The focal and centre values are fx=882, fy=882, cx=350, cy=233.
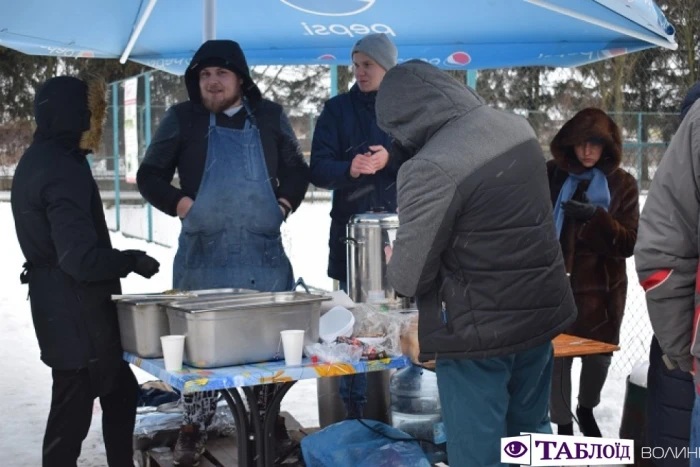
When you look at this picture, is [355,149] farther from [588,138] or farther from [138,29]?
[138,29]

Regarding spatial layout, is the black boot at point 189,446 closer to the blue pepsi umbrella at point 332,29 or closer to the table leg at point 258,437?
the table leg at point 258,437

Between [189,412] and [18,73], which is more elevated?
[18,73]

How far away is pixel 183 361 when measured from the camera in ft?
8.99

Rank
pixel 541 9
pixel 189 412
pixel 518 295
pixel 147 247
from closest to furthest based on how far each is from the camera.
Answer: pixel 518 295 < pixel 189 412 < pixel 541 9 < pixel 147 247

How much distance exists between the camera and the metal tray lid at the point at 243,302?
2.67m

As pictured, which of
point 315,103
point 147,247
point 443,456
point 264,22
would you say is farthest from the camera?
point 315,103

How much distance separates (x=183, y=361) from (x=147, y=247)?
11.9m

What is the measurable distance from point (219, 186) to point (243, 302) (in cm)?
92

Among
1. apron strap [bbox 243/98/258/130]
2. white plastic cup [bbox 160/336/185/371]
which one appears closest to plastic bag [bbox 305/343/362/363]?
white plastic cup [bbox 160/336/185/371]

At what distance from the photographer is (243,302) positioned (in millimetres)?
2941

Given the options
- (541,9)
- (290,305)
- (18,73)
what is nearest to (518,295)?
(290,305)

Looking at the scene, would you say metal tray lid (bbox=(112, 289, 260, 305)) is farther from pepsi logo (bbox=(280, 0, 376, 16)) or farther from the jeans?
pepsi logo (bbox=(280, 0, 376, 16))

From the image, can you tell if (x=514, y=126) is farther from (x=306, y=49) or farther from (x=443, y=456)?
(x=306, y=49)

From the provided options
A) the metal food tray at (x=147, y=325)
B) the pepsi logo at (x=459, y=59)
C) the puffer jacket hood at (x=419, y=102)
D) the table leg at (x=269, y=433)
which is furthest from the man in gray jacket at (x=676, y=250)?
the pepsi logo at (x=459, y=59)
